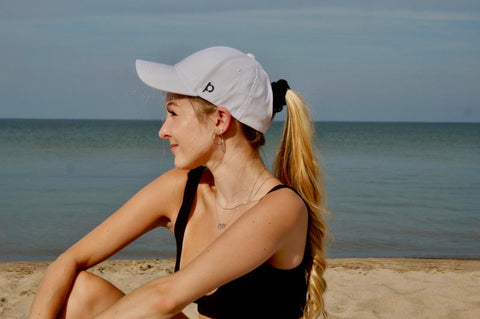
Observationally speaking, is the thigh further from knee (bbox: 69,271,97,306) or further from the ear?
the ear

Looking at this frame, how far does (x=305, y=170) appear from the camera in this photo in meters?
2.65

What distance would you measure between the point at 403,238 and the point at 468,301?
10.7 ft

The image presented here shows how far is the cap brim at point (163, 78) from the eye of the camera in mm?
2533

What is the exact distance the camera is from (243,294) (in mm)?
2598

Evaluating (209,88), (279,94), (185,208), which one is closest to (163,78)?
(209,88)

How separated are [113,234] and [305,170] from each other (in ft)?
2.77

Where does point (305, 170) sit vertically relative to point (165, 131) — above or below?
below

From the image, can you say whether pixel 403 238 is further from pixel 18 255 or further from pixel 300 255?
pixel 300 255

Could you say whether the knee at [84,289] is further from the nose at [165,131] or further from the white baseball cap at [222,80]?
the white baseball cap at [222,80]

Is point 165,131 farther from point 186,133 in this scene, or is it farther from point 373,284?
point 373,284

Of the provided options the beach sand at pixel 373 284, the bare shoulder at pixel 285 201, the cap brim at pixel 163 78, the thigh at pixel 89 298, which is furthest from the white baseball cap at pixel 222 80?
the beach sand at pixel 373 284

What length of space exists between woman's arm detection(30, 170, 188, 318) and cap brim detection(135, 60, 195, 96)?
47cm

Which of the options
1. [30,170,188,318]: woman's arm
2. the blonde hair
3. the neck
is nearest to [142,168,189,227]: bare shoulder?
[30,170,188,318]: woman's arm

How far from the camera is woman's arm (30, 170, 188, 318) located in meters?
2.85
